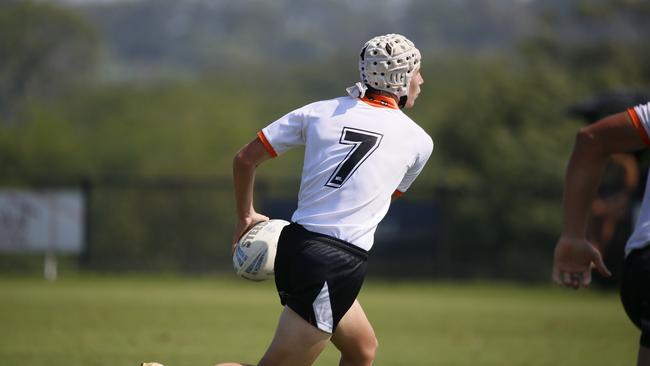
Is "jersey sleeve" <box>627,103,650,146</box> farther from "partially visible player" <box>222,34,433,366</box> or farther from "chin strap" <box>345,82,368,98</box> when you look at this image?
"chin strap" <box>345,82,368,98</box>

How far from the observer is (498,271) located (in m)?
28.4

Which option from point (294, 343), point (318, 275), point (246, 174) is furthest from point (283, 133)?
point (294, 343)

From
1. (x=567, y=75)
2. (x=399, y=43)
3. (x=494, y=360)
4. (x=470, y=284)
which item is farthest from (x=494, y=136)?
(x=399, y=43)

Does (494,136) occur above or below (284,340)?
below

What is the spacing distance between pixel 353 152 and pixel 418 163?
0.46 m

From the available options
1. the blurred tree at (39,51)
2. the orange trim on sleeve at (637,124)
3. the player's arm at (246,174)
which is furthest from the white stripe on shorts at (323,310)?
the blurred tree at (39,51)

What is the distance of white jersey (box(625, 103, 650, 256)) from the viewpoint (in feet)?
14.1

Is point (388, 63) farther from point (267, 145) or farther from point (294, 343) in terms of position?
point (294, 343)

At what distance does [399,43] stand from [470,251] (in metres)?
23.7

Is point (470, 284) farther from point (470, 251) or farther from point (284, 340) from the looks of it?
point (284, 340)

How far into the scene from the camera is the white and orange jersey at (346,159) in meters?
5.30

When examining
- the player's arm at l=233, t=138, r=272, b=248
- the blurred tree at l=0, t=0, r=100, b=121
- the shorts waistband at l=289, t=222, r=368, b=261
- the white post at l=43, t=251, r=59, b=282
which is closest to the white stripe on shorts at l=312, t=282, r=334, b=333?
the shorts waistband at l=289, t=222, r=368, b=261

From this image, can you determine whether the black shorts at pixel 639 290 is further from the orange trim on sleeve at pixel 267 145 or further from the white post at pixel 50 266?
the white post at pixel 50 266

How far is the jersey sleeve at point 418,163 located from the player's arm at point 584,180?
50.1 inches
